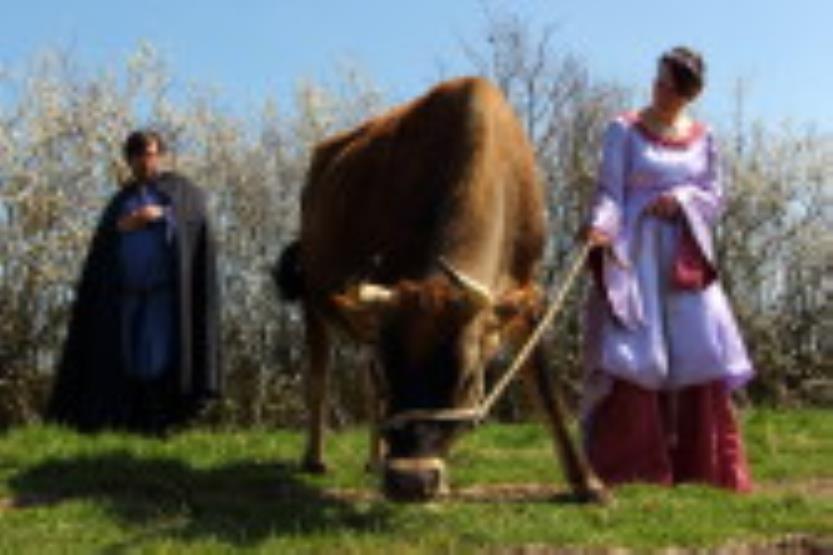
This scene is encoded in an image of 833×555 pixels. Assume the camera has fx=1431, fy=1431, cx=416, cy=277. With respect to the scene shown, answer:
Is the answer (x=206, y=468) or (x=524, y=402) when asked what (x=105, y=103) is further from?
(x=206, y=468)

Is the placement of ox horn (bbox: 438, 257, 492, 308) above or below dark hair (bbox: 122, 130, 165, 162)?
below

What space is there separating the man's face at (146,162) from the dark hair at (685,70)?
3.81 m

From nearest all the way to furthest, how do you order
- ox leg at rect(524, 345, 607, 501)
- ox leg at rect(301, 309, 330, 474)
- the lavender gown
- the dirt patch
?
the dirt patch
ox leg at rect(524, 345, 607, 501)
the lavender gown
ox leg at rect(301, 309, 330, 474)

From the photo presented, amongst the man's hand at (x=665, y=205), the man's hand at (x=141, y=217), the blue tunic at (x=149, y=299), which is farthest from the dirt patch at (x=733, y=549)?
the man's hand at (x=141, y=217)

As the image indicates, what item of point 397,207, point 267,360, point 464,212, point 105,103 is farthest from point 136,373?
point 105,103

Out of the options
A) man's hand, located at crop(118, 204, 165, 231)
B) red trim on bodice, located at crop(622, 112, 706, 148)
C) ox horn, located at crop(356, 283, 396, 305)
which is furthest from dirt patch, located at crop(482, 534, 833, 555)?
man's hand, located at crop(118, 204, 165, 231)

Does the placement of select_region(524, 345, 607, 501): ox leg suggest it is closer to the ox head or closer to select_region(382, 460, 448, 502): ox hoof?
the ox head

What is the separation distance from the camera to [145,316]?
10.4 meters

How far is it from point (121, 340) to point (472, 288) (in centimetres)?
439

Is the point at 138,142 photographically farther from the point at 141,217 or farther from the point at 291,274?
the point at 291,274

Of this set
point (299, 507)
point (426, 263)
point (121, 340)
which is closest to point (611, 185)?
point (426, 263)

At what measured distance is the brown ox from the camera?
21.4 feet

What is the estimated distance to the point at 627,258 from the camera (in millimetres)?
8734

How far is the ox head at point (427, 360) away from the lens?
21.1 feet
